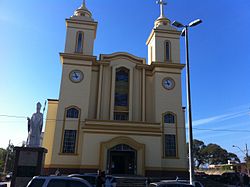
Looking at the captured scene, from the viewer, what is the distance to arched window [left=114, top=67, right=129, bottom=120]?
3083 cm

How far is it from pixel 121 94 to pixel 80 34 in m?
8.83

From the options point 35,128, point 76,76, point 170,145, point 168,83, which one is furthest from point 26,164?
point 168,83

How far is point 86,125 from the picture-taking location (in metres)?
27.0

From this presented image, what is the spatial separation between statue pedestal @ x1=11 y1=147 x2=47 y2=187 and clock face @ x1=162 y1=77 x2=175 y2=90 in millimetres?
18407

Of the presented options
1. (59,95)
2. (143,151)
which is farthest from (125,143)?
(59,95)

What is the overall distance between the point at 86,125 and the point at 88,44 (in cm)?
1042

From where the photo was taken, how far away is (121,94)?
31922 mm

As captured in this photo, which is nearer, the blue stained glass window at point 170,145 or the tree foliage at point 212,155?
the blue stained glass window at point 170,145

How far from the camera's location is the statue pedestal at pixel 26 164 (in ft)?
51.9

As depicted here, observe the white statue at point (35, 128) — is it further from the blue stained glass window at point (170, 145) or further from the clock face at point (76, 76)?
the blue stained glass window at point (170, 145)

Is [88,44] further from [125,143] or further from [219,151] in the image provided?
[219,151]

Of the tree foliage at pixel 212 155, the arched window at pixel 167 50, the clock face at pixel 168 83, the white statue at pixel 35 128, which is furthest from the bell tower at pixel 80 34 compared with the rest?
the tree foliage at pixel 212 155

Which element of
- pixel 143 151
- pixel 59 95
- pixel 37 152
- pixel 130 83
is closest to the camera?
pixel 37 152

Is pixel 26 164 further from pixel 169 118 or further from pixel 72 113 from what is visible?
pixel 169 118
